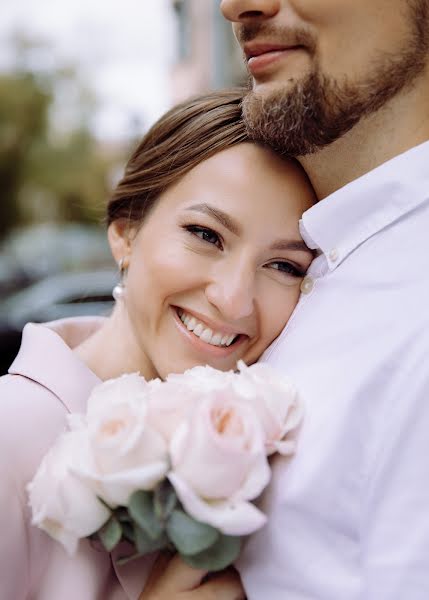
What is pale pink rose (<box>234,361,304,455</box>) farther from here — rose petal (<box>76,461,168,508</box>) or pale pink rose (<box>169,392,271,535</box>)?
rose petal (<box>76,461,168,508</box>)

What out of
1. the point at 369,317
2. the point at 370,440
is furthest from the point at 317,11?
the point at 370,440

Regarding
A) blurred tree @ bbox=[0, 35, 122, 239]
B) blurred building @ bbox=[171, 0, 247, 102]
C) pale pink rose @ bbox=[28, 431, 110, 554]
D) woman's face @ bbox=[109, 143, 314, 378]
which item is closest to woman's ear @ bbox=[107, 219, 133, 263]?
woman's face @ bbox=[109, 143, 314, 378]

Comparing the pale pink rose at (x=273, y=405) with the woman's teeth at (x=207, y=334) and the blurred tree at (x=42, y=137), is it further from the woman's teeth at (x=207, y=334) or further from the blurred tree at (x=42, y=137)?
the blurred tree at (x=42, y=137)

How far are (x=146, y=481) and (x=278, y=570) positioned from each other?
413 millimetres

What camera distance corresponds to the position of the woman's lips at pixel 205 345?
2.14 metres

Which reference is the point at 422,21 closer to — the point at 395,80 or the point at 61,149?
the point at 395,80

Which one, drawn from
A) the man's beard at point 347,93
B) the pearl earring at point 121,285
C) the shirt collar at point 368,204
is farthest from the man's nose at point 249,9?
the pearl earring at point 121,285

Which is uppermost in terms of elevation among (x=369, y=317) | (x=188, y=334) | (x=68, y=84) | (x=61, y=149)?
(x=369, y=317)

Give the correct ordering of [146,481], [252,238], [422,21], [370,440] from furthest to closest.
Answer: [252,238], [422,21], [370,440], [146,481]

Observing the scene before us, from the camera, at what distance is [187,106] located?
2.53 m

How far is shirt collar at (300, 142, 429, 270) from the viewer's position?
189 centimetres

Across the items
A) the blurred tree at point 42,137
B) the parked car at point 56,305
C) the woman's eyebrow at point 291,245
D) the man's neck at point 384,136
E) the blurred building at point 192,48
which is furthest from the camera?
the blurred tree at point 42,137

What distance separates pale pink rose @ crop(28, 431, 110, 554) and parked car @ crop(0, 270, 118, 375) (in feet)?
17.7

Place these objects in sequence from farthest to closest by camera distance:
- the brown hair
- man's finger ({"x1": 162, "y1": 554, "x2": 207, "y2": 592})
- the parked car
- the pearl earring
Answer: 1. the parked car
2. the pearl earring
3. the brown hair
4. man's finger ({"x1": 162, "y1": 554, "x2": 207, "y2": 592})
